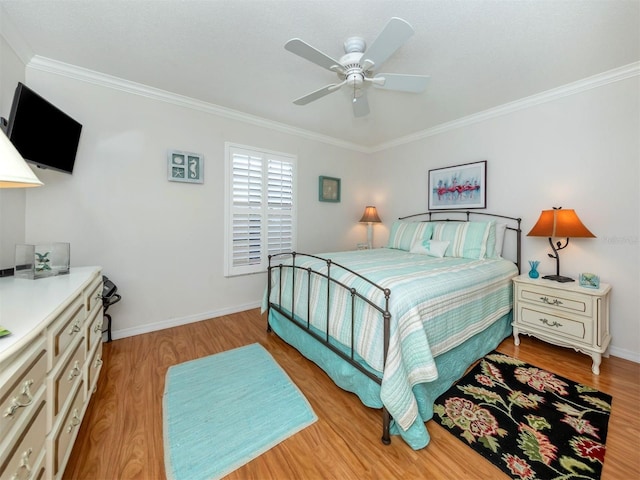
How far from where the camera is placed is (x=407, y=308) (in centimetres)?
157

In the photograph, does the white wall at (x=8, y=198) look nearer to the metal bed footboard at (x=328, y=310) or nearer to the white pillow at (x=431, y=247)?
the metal bed footboard at (x=328, y=310)

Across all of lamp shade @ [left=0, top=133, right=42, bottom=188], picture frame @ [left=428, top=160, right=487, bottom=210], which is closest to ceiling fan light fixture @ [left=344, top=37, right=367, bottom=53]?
lamp shade @ [left=0, top=133, right=42, bottom=188]

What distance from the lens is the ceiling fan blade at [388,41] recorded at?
144 centimetres

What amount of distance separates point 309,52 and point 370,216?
9.98ft

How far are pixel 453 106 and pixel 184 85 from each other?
9.91 ft

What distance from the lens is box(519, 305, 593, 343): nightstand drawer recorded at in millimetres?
2193

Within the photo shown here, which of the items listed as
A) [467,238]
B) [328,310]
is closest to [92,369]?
[328,310]

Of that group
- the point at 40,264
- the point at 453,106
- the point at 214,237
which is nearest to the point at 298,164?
the point at 214,237

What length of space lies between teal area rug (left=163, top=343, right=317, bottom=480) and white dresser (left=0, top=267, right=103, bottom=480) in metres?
0.49

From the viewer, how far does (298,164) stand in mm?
3938

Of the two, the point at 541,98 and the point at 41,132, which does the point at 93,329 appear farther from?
the point at 541,98

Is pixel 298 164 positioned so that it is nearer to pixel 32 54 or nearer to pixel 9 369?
pixel 32 54

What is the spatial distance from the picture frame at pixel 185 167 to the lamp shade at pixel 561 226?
12.0 feet

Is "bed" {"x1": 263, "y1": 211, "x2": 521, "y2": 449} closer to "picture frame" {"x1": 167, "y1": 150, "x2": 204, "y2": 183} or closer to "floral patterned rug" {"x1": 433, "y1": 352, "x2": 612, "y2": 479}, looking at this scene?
"floral patterned rug" {"x1": 433, "y1": 352, "x2": 612, "y2": 479}
